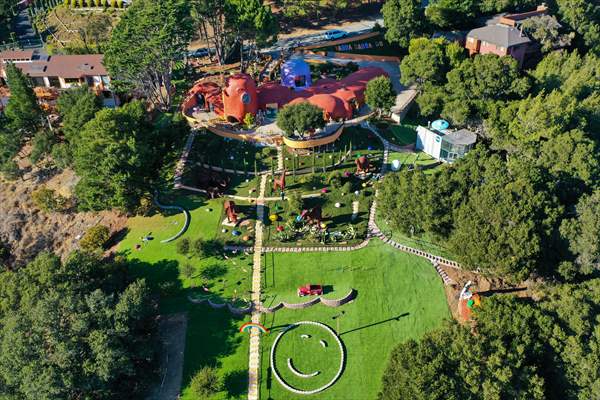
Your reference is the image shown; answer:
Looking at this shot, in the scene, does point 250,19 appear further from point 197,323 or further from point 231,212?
point 197,323

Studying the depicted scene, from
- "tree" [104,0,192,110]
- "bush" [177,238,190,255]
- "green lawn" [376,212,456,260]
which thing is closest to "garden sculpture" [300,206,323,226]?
"green lawn" [376,212,456,260]

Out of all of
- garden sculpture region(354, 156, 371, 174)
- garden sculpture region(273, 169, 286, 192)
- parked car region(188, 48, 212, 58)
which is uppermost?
parked car region(188, 48, 212, 58)

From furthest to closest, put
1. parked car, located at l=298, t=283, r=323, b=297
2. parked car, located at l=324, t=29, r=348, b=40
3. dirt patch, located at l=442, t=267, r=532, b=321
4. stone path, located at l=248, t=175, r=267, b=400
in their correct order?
parked car, located at l=324, t=29, r=348, b=40, dirt patch, located at l=442, t=267, r=532, b=321, parked car, located at l=298, t=283, r=323, b=297, stone path, located at l=248, t=175, r=267, b=400

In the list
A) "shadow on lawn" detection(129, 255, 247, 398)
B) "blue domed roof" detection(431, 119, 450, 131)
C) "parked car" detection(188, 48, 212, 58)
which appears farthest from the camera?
"parked car" detection(188, 48, 212, 58)

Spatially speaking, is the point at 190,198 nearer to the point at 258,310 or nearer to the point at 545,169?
the point at 258,310

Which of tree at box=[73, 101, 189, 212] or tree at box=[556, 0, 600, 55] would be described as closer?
tree at box=[73, 101, 189, 212]

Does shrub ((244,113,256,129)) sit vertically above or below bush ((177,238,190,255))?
above

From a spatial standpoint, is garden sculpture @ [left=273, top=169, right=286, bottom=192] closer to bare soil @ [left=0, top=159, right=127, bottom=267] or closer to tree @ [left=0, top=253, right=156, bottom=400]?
bare soil @ [left=0, top=159, right=127, bottom=267]

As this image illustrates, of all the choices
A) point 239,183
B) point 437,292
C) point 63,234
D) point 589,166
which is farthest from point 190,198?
point 589,166
